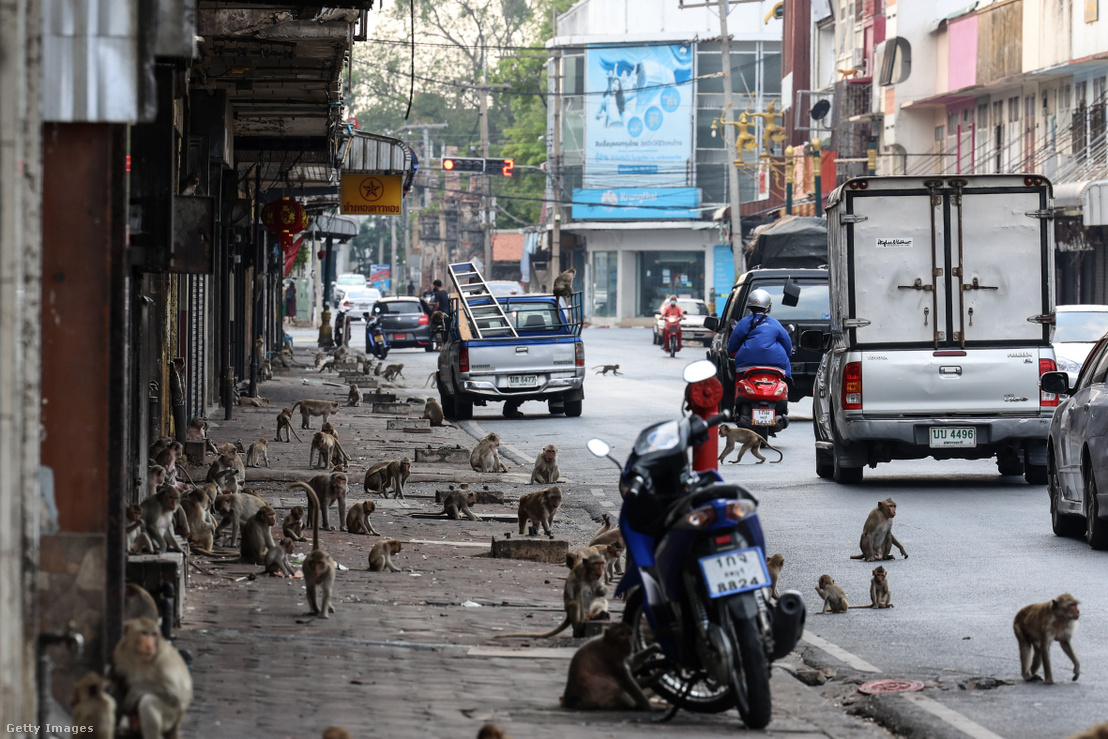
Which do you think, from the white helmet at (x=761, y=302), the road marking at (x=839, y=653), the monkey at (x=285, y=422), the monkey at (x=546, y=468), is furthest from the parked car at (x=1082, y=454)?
the monkey at (x=285, y=422)

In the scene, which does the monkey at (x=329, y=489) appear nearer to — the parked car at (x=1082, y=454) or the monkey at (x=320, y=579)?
the monkey at (x=320, y=579)

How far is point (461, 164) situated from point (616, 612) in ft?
161

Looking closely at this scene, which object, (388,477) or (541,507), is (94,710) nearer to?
(541,507)

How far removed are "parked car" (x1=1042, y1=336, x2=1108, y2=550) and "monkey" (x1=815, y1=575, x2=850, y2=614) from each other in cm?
263

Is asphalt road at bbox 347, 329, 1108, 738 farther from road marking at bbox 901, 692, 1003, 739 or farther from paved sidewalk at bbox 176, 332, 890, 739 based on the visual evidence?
paved sidewalk at bbox 176, 332, 890, 739

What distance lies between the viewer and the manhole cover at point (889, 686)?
759 centimetres

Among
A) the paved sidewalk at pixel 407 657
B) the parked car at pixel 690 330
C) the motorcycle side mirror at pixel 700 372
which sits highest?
the parked car at pixel 690 330

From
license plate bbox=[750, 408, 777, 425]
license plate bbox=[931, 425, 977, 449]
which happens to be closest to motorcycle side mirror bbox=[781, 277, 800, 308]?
license plate bbox=[750, 408, 777, 425]

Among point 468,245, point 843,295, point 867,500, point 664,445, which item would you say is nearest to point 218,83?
point 843,295

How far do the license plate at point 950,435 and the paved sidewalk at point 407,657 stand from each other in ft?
13.6

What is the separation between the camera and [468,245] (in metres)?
103

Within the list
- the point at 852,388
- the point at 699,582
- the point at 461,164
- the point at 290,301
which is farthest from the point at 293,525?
the point at 290,301

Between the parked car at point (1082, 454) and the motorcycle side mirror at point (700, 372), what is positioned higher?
the motorcycle side mirror at point (700, 372)

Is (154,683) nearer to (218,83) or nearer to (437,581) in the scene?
(437,581)
